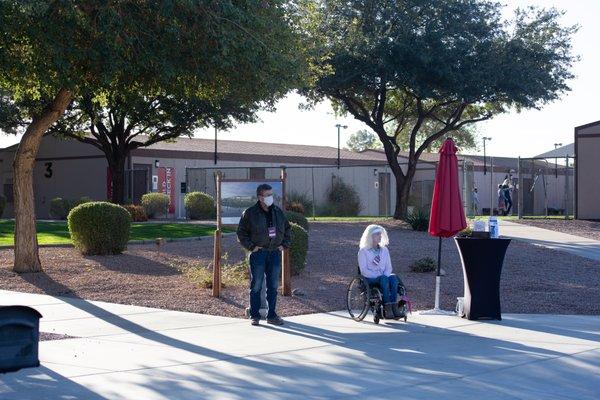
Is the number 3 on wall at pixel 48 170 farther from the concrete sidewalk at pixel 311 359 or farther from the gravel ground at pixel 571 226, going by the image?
the concrete sidewalk at pixel 311 359

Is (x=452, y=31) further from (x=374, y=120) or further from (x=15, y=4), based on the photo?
(x=15, y=4)

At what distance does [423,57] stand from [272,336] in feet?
65.8

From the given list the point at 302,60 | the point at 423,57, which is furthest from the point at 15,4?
the point at 423,57

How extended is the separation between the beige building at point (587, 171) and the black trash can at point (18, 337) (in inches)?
1215

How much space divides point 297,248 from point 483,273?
5097mm

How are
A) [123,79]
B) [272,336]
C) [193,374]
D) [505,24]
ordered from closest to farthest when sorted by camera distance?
[193,374] < [272,336] < [123,79] < [505,24]

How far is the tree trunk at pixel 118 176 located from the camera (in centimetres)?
3866

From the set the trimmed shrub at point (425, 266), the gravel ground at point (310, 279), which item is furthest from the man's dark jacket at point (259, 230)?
the trimmed shrub at point (425, 266)

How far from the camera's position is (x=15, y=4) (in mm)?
13789

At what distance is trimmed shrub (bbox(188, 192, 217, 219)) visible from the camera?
36.9 meters

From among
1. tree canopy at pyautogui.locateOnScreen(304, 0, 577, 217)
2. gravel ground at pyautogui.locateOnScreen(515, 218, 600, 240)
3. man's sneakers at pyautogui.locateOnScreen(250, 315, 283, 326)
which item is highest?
tree canopy at pyautogui.locateOnScreen(304, 0, 577, 217)

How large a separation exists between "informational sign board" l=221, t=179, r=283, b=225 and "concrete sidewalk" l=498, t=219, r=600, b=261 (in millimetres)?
9755

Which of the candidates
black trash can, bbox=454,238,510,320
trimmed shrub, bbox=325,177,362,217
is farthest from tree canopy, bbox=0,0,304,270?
trimmed shrub, bbox=325,177,362,217

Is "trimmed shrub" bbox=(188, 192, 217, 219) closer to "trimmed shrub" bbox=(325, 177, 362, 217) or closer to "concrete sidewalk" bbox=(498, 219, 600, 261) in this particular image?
"trimmed shrub" bbox=(325, 177, 362, 217)
